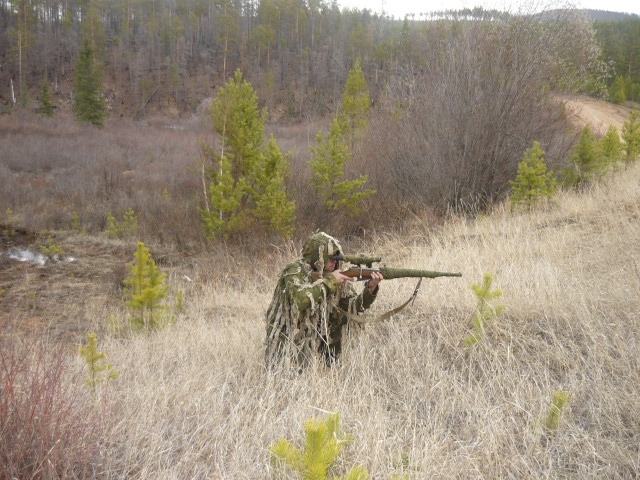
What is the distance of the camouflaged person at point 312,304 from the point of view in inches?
119

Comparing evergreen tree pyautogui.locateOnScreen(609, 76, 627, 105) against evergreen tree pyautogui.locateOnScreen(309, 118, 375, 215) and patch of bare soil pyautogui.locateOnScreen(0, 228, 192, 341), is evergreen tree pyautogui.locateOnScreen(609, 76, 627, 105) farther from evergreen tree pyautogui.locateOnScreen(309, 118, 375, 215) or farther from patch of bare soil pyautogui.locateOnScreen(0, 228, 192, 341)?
patch of bare soil pyautogui.locateOnScreen(0, 228, 192, 341)

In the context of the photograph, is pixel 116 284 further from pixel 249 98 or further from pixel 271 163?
pixel 249 98

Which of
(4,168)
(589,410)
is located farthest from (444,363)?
(4,168)

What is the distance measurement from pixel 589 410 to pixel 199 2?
68.3 m

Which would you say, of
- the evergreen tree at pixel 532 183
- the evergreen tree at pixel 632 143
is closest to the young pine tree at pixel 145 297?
the evergreen tree at pixel 532 183

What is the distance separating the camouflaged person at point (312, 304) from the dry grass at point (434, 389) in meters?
0.17

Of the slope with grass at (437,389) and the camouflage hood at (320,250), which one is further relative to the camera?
the camouflage hood at (320,250)

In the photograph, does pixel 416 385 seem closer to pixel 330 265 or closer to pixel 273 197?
pixel 330 265

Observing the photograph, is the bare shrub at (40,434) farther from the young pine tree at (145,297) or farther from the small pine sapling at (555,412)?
the young pine tree at (145,297)

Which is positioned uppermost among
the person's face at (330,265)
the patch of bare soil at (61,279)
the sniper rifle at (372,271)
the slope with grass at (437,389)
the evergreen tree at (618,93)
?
the evergreen tree at (618,93)

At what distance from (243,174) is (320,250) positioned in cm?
786

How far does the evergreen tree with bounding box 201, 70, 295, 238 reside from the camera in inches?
372

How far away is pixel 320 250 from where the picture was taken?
3082mm

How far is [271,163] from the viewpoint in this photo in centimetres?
952
